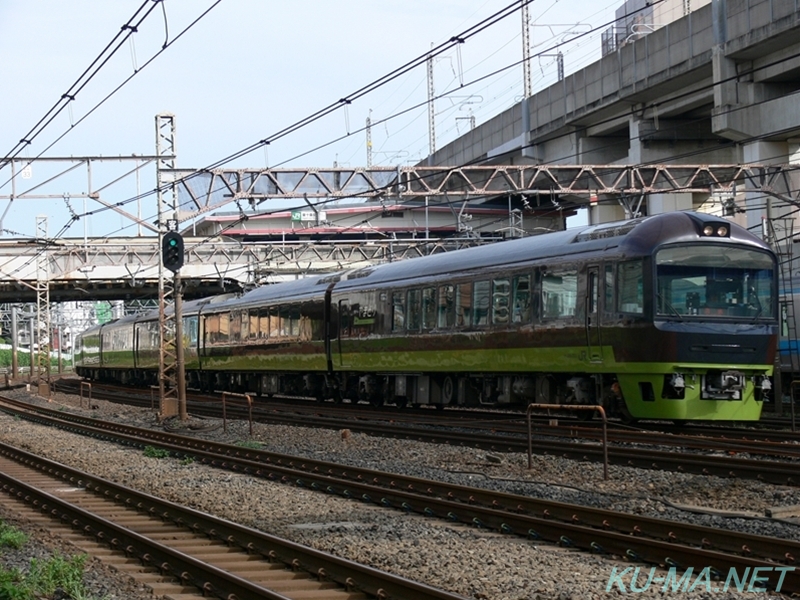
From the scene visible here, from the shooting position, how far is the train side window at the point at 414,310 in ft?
77.7

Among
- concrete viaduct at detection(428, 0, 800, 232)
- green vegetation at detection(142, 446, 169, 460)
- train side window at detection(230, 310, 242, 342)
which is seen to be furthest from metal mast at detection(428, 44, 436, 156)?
green vegetation at detection(142, 446, 169, 460)

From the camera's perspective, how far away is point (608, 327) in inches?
695

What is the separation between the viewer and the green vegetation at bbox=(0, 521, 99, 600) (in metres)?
8.34

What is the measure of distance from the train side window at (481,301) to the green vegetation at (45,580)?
12323mm

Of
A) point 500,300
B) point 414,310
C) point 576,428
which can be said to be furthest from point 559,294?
point 414,310

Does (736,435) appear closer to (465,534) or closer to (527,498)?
(527,498)

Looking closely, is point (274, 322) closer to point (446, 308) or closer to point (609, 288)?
point (446, 308)

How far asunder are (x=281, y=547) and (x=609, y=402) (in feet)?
31.2

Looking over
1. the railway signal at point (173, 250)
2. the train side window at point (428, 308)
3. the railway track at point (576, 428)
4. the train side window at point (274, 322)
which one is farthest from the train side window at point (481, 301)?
the train side window at point (274, 322)

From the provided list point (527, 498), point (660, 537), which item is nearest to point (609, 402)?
point (527, 498)

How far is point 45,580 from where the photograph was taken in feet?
28.8

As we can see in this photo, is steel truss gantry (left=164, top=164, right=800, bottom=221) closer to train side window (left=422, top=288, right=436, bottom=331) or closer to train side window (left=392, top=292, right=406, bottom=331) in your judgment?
train side window (left=392, top=292, right=406, bottom=331)

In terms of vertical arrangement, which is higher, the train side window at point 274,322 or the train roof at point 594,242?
the train roof at point 594,242

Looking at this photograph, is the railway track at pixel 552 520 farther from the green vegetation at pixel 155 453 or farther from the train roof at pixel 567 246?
the train roof at pixel 567 246
